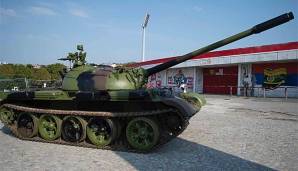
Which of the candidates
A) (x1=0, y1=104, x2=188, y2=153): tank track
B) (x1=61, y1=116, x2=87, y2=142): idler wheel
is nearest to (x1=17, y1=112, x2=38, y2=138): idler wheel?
(x1=0, y1=104, x2=188, y2=153): tank track

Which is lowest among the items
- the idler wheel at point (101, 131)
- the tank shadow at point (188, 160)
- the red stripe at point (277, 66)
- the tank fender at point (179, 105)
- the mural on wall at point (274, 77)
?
the tank shadow at point (188, 160)

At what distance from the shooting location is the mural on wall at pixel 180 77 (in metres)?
37.1

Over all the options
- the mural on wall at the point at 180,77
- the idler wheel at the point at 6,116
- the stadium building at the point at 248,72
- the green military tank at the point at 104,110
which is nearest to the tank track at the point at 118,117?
the green military tank at the point at 104,110

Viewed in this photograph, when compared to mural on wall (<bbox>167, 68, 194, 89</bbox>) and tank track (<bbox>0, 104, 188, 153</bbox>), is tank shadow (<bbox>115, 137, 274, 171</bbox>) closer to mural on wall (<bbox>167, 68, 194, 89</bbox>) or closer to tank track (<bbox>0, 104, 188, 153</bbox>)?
tank track (<bbox>0, 104, 188, 153</bbox>)

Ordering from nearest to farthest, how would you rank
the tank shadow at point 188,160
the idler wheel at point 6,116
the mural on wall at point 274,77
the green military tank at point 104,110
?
the tank shadow at point 188,160, the green military tank at point 104,110, the idler wheel at point 6,116, the mural on wall at point 274,77

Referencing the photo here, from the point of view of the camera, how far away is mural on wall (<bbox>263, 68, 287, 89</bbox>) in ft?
95.3

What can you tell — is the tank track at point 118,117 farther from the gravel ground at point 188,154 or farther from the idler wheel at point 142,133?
the gravel ground at point 188,154

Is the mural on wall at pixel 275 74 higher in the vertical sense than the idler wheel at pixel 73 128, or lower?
higher

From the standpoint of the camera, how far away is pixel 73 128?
9.66 meters

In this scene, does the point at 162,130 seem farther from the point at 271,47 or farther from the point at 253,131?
the point at 271,47

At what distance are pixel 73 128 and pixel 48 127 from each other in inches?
31.4

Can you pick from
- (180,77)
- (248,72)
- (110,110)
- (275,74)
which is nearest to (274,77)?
(275,74)

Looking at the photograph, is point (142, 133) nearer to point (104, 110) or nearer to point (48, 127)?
point (104, 110)

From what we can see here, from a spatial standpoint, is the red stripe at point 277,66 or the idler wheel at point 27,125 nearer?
the idler wheel at point 27,125
